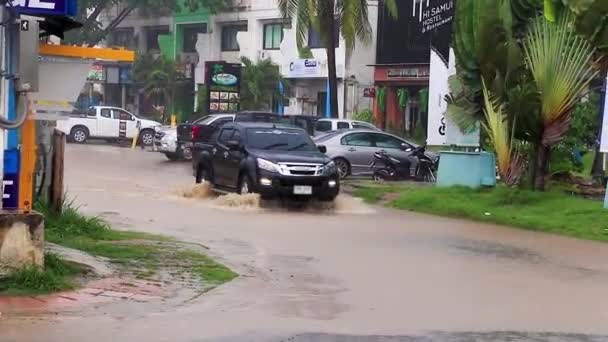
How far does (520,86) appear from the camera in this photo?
68.5 ft

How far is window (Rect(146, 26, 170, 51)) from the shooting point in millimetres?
60750

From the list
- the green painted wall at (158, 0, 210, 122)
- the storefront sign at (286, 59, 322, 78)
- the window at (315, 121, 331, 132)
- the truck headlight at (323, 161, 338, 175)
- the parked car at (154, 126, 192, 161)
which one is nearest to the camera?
the truck headlight at (323, 161, 338, 175)

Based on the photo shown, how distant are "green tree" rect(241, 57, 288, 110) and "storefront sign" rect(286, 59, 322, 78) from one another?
2.37ft

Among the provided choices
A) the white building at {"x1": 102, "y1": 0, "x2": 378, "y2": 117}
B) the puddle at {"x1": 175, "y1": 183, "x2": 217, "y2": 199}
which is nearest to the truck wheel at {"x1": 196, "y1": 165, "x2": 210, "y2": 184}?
the puddle at {"x1": 175, "y1": 183, "x2": 217, "y2": 199}

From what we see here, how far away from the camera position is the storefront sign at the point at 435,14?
36.2 meters

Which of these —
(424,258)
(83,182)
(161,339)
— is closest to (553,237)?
(424,258)

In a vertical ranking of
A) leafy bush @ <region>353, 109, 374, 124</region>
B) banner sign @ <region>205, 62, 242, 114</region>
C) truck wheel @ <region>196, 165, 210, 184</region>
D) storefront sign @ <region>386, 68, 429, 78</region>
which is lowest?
truck wheel @ <region>196, 165, 210, 184</region>

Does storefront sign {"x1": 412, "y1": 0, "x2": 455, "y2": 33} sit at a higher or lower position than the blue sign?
higher

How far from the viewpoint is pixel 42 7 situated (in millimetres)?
10023

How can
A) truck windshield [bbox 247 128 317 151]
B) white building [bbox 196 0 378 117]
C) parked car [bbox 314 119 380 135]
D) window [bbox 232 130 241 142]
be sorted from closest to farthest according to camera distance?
truck windshield [bbox 247 128 317 151] < window [bbox 232 130 241 142] < parked car [bbox 314 119 380 135] < white building [bbox 196 0 378 117]

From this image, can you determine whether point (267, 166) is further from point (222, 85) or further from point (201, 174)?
point (222, 85)

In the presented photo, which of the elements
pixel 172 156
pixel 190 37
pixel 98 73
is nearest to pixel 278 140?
pixel 172 156

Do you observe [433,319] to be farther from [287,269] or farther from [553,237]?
[553,237]

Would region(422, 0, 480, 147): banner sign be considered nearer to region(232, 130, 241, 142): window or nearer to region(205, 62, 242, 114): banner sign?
region(205, 62, 242, 114): banner sign
